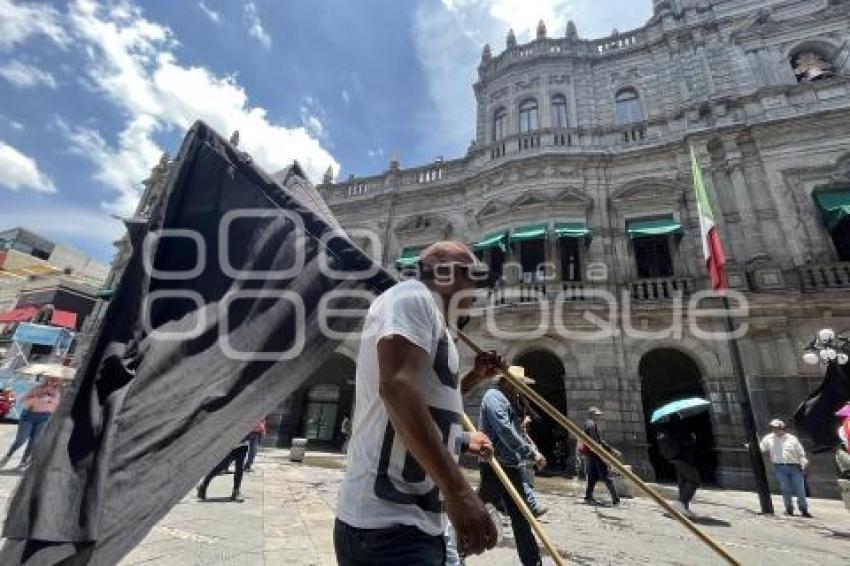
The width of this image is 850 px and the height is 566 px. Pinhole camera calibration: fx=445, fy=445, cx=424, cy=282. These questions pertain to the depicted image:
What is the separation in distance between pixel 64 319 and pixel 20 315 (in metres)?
2.66

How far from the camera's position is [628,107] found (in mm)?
17188

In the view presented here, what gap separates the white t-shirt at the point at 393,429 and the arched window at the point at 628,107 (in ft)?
Result: 58.8

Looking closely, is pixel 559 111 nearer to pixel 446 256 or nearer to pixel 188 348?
pixel 446 256

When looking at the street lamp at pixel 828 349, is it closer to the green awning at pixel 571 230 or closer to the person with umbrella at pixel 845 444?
the person with umbrella at pixel 845 444

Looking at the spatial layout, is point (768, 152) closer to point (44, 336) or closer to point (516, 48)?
point (516, 48)

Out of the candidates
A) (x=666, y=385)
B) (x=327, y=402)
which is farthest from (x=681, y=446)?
(x=327, y=402)

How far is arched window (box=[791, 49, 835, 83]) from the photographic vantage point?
14.7m

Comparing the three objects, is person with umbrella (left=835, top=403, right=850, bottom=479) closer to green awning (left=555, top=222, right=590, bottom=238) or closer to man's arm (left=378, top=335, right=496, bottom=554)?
A: green awning (left=555, top=222, right=590, bottom=238)

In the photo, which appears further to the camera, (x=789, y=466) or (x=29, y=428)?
(x=789, y=466)

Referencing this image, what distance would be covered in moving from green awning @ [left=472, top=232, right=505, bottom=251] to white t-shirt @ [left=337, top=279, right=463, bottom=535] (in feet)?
43.5

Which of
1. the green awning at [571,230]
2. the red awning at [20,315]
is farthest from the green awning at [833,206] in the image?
the red awning at [20,315]

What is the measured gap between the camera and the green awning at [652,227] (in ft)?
45.0

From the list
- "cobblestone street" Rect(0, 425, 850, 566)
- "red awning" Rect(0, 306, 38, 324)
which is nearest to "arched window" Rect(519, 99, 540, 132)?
"cobblestone street" Rect(0, 425, 850, 566)

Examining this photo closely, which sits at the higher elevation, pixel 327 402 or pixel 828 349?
pixel 828 349
